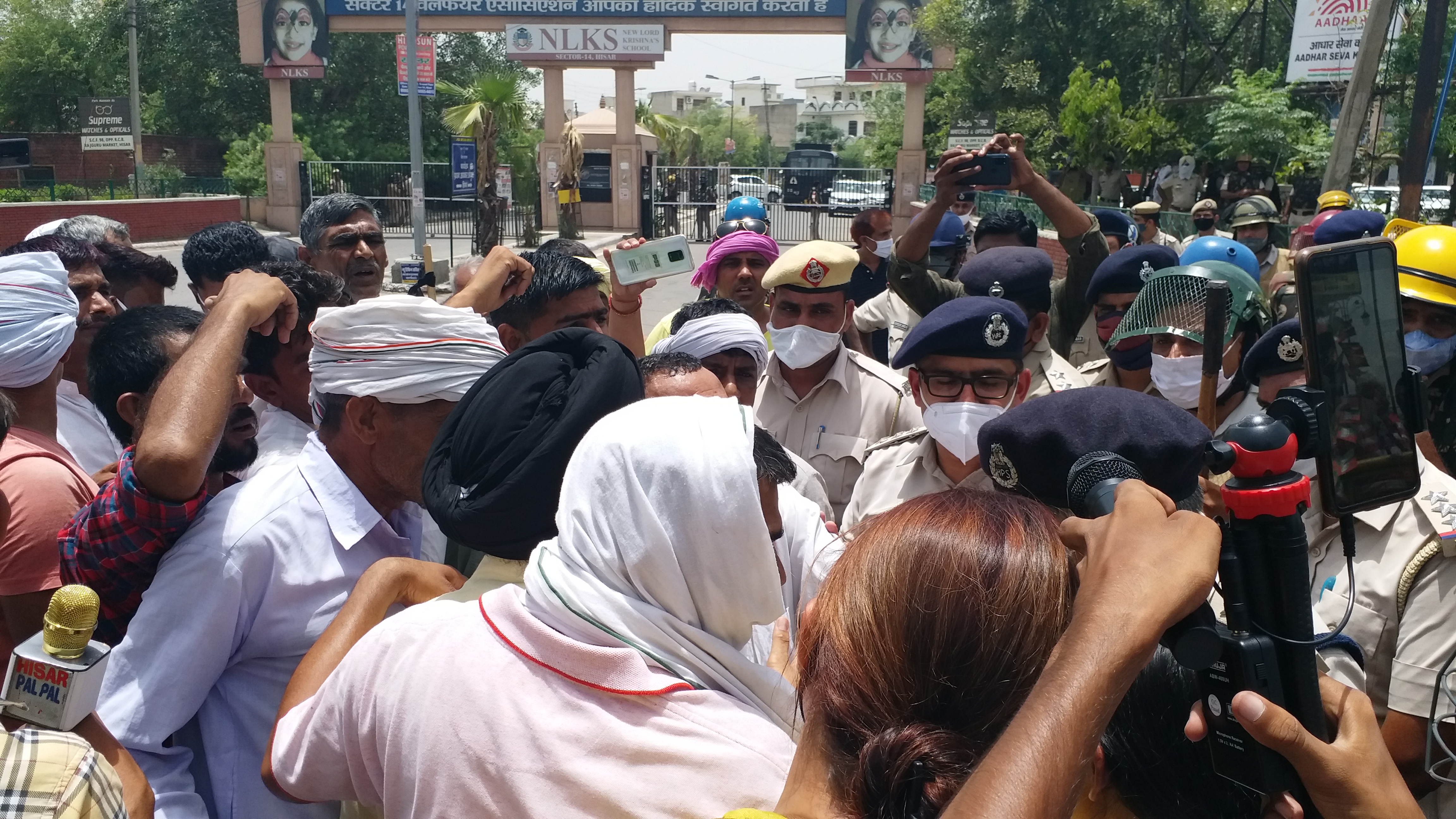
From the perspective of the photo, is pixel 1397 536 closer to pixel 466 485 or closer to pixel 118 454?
pixel 466 485

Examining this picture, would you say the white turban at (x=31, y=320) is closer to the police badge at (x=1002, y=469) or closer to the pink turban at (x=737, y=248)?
the police badge at (x=1002, y=469)

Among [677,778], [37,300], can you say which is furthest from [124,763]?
[37,300]

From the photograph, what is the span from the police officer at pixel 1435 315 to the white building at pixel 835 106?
12333cm

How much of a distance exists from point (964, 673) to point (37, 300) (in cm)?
285

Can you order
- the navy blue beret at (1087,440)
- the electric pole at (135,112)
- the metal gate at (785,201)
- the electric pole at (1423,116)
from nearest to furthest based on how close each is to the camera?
the navy blue beret at (1087,440), the electric pole at (1423,116), the electric pole at (135,112), the metal gate at (785,201)

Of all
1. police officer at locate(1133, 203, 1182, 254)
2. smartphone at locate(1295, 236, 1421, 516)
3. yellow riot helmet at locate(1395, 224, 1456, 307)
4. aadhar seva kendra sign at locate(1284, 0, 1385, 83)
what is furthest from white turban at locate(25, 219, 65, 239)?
aadhar seva kendra sign at locate(1284, 0, 1385, 83)

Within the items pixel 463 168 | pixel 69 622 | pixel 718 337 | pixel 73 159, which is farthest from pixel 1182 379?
pixel 73 159

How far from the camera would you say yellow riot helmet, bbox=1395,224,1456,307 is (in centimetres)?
322

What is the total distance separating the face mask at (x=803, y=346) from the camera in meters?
4.20

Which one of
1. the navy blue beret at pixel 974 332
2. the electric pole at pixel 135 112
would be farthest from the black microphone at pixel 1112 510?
the electric pole at pixel 135 112

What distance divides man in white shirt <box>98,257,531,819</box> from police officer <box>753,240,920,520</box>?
180 cm

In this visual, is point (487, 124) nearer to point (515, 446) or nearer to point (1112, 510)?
point (515, 446)

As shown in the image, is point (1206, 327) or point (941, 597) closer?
point (941, 597)

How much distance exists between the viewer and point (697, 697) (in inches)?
59.4
